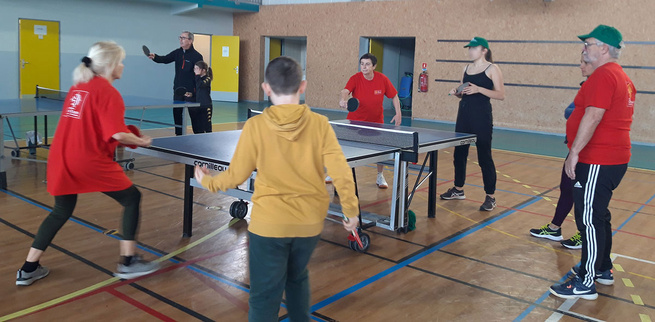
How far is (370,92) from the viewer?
220 inches

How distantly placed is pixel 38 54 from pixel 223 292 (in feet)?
41.7

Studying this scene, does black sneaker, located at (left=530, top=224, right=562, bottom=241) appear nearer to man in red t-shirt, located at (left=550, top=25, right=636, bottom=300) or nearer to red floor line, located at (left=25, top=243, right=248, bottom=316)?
man in red t-shirt, located at (left=550, top=25, right=636, bottom=300)

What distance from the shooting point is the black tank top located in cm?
495

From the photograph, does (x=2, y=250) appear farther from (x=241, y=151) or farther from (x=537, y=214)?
(x=537, y=214)

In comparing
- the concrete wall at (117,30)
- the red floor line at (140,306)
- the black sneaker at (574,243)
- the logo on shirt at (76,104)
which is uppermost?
the concrete wall at (117,30)

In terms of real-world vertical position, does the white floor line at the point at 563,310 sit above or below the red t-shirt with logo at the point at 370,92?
below

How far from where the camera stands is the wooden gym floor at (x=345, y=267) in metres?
2.92

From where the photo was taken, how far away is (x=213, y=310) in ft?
9.39

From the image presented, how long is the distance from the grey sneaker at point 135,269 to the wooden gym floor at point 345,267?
66mm

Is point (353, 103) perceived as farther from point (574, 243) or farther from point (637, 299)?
point (637, 299)

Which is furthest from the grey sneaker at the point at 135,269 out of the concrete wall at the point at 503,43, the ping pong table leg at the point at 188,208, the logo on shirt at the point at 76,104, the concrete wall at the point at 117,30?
the concrete wall at the point at 117,30

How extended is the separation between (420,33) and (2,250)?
38.8ft

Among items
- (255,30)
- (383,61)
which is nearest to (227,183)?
(383,61)

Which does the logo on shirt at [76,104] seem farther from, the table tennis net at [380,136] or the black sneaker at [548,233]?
the black sneaker at [548,233]
